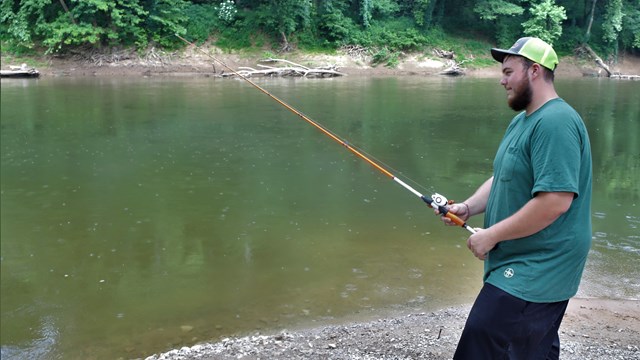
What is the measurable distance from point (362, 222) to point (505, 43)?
31331mm

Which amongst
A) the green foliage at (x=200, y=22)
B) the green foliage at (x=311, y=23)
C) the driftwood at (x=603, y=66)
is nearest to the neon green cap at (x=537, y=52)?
the green foliage at (x=311, y=23)

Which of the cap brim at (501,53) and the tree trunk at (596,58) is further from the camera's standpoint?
the tree trunk at (596,58)

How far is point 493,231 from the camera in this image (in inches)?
95.1

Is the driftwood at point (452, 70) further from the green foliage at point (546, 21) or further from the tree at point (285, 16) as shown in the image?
the tree at point (285, 16)

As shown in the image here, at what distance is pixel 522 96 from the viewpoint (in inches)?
96.5

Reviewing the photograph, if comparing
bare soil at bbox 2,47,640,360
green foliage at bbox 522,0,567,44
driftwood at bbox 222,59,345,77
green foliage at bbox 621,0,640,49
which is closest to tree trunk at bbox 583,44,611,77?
green foliage at bbox 621,0,640,49

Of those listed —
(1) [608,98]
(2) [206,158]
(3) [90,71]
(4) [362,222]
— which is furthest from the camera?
(3) [90,71]

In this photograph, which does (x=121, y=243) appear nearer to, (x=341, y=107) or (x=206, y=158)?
(x=206, y=158)

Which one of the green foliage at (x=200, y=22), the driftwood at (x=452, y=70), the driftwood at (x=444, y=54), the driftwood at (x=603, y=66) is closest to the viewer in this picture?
the green foliage at (x=200, y=22)

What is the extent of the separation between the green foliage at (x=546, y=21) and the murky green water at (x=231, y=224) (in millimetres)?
18750

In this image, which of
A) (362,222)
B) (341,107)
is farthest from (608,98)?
(362,222)

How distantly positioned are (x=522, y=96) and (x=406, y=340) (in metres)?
2.28

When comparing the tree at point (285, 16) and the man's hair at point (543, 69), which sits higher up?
the tree at point (285, 16)

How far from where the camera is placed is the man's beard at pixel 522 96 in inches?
95.9
